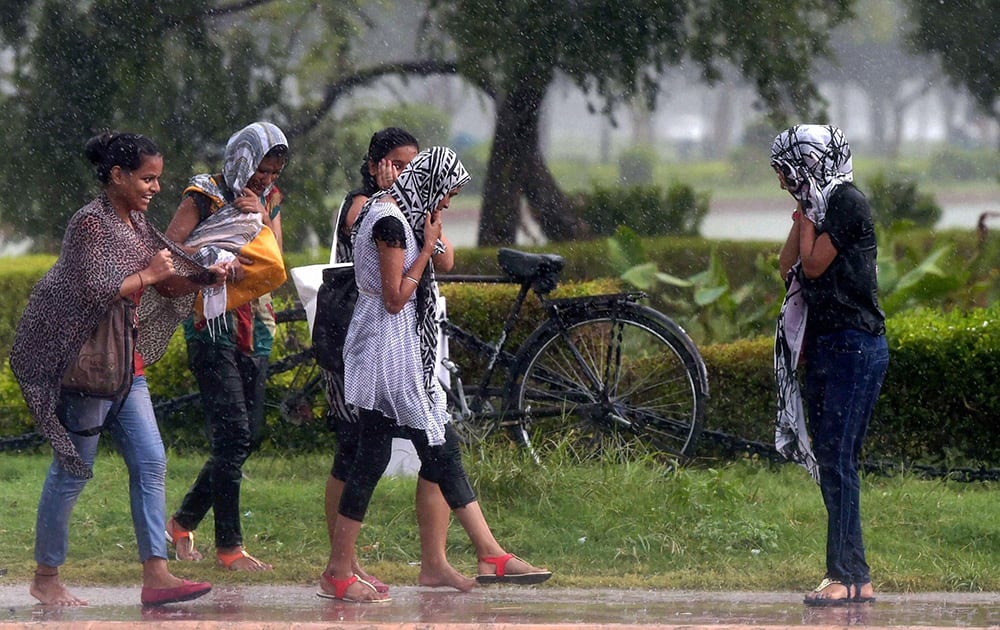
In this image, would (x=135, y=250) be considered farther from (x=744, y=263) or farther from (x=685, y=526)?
(x=744, y=263)

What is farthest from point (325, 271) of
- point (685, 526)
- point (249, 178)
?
point (685, 526)

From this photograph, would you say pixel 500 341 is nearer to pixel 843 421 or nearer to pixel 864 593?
pixel 843 421

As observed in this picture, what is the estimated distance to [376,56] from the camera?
35.2ft

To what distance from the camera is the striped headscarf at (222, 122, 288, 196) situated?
548cm

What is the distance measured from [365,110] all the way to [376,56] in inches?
15.3

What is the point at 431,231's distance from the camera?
5078mm

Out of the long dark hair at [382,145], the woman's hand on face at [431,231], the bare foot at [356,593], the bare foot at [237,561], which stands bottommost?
the bare foot at [237,561]

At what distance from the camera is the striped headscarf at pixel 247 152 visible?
5.48 metres

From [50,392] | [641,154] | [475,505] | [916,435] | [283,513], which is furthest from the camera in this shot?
[641,154]

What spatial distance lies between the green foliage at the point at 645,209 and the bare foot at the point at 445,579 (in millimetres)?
5809

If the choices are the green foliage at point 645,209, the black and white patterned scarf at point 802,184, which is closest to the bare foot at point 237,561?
the black and white patterned scarf at point 802,184

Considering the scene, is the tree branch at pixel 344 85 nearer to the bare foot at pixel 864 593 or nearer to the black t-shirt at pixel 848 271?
the black t-shirt at pixel 848 271

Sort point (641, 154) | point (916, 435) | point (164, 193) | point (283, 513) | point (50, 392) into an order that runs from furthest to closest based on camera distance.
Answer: point (641, 154) → point (164, 193) → point (916, 435) → point (283, 513) → point (50, 392)

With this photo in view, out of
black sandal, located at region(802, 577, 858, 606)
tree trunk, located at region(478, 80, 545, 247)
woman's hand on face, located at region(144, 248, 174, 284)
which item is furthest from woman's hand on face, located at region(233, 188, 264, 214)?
tree trunk, located at region(478, 80, 545, 247)
